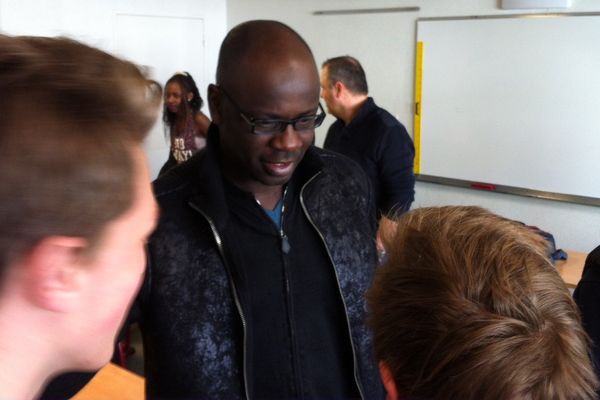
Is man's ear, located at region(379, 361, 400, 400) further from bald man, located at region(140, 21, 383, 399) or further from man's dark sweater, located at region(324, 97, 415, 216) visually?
man's dark sweater, located at region(324, 97, 415, 216)

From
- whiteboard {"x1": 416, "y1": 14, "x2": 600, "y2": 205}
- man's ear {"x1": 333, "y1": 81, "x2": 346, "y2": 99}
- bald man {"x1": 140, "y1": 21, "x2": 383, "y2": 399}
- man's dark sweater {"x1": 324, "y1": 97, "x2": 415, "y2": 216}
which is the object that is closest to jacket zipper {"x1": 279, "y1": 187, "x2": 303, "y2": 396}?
bald man {"x1": 140, "y1": 21, "x2": 383, "y2": 399}

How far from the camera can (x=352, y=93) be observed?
316 cm

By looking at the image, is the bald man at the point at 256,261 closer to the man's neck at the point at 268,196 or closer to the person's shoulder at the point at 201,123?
the man's neck at the point at 268,196

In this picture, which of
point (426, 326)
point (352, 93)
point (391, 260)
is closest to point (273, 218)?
point (391, 260)

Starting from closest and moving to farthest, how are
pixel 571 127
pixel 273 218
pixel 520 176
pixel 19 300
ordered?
1. pixel 19 300
2. pixel 273 218
3. pixel 571 127
4. pixel 520 176

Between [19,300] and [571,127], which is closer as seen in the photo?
[19,300]

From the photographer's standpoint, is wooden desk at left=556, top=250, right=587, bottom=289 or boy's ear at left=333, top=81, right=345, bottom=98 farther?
boy's ear at left=333, top=81, right=345, bottom=98

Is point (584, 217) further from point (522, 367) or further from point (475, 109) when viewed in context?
point (522, 367)

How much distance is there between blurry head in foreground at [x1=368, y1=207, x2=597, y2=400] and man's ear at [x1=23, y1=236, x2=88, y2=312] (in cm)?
40

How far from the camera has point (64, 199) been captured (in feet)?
1.60

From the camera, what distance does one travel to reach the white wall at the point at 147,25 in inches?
158

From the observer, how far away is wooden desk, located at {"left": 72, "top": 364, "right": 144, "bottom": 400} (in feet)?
5.04

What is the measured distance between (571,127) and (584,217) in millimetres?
565

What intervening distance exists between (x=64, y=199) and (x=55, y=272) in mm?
76
